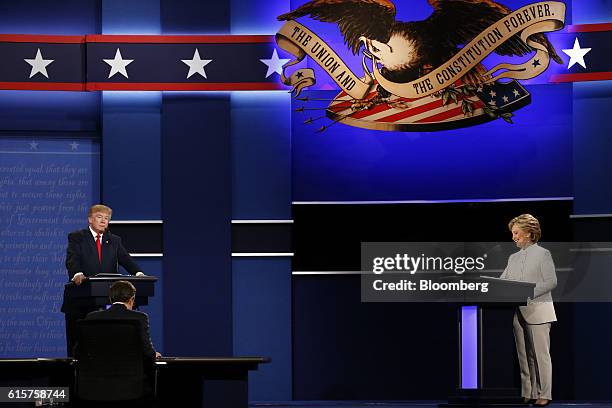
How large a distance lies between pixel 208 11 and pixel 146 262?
7.42ft

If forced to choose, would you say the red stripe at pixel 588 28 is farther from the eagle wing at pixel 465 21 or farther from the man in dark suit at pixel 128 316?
the man in dark suit at pixel 128 316

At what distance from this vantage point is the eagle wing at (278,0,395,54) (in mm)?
8969

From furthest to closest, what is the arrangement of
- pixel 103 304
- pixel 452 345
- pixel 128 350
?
pixel 452 345 < pixel 103 304 < pixel 128 350

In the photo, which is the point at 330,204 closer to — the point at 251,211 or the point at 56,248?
the point at 251,211

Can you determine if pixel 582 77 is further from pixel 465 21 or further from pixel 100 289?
pixel 100 289

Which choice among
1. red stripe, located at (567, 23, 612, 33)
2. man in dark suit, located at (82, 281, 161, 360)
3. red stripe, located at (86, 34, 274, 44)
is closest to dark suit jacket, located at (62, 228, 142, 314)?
man in dark suit, located at (82, 281, 161, 360)

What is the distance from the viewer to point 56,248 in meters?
9.16

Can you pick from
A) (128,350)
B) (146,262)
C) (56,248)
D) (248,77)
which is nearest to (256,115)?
(248,77)

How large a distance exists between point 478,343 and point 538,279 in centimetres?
66

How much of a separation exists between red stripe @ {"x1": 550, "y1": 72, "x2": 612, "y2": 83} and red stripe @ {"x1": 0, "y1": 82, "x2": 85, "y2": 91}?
4090 millimetres

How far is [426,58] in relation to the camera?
8922 millimetres

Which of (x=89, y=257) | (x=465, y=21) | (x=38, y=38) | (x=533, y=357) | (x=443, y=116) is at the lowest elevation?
(x=533, y=357)

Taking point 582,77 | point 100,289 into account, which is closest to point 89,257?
point 100,289

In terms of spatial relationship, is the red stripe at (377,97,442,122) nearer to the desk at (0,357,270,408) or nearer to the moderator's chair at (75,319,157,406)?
the desk at (0,357,270,408)
